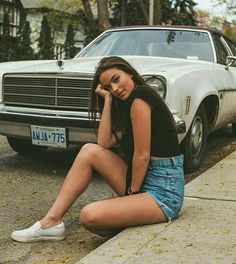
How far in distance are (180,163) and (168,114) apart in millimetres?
342

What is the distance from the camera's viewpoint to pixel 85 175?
3.47 meters

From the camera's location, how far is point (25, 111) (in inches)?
207

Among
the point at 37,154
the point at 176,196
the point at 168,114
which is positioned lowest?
the point at 37,154

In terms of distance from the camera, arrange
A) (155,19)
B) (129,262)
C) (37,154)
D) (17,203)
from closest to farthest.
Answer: (129,262) → (17,203) → (37,154) → (155,19)

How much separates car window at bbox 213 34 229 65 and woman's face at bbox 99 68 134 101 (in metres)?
3.28

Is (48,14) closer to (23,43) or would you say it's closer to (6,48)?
(23,43)

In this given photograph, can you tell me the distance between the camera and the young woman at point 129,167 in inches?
132

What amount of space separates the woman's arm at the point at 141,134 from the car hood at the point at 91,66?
1.48 metres

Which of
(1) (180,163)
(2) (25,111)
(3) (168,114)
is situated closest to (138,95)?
(3) (168,114)

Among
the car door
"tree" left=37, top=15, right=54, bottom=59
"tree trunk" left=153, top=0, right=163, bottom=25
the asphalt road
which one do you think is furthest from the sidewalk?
"tree" left=37, top=15, right=54, bottom=59

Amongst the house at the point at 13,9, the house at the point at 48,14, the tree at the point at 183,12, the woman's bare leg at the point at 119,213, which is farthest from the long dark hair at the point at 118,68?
the house at the point at 13,9

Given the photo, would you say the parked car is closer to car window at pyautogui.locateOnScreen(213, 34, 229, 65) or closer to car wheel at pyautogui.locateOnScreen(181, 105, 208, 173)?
car wheel at pyautogui.locateOnScreen(181, 105, 208, 173)

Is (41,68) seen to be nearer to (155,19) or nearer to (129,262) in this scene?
(129,262)

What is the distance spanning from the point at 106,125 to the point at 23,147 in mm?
2959
